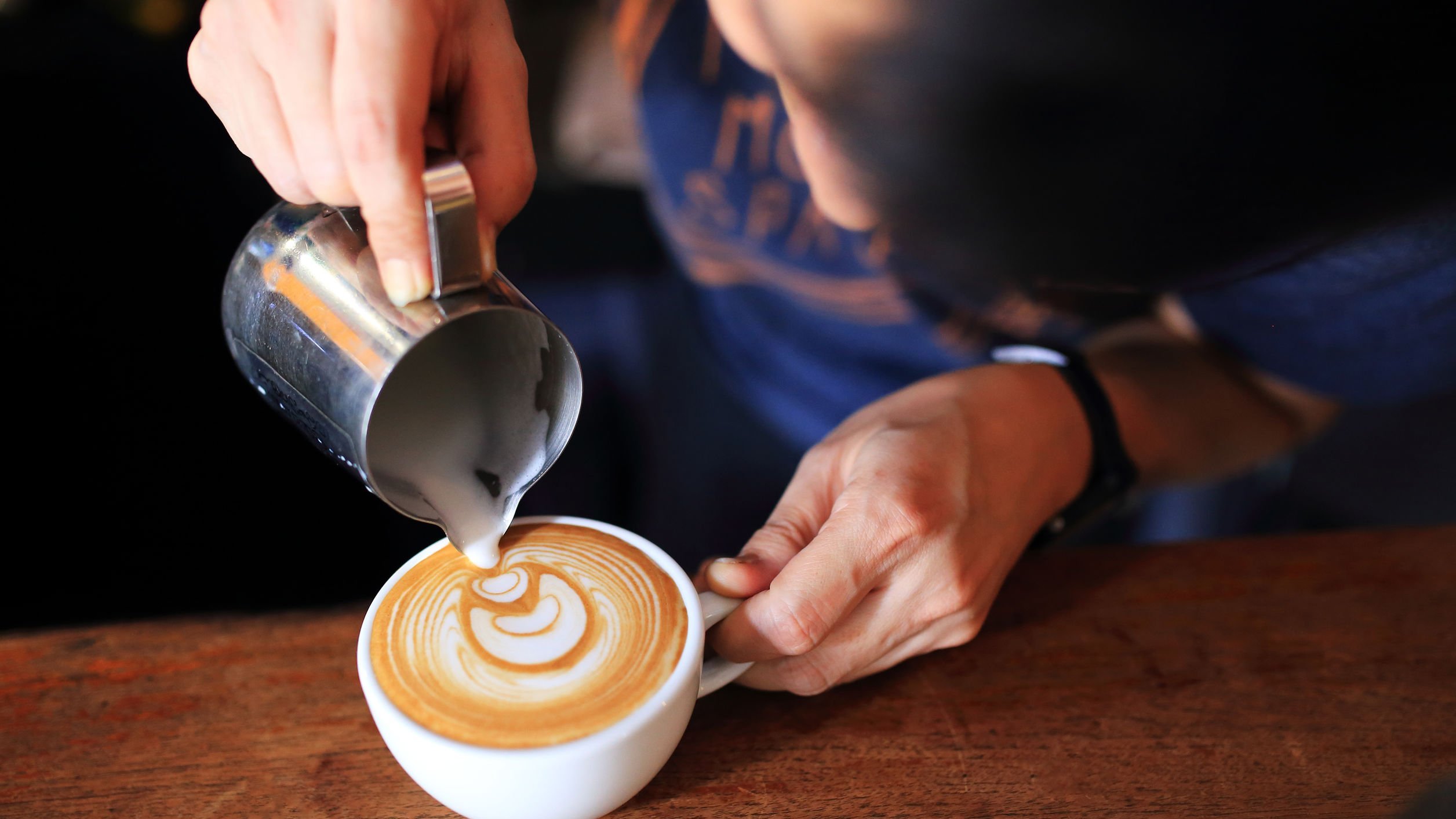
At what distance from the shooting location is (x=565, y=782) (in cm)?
66

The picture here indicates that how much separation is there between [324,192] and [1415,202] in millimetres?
1345

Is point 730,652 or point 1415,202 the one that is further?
point 1415,202

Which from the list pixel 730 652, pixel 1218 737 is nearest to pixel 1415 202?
pixel 1218 737

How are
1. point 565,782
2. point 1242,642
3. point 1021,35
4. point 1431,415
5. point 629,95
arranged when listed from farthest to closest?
point 1431,415, point 629,95, point 1021,35, point 1242,642, point 565,782

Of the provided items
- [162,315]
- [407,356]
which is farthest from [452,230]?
[162,315]

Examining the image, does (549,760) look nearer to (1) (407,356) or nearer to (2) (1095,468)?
(1) (407,356)

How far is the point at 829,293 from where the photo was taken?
1445mm

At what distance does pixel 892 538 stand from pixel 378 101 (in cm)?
56

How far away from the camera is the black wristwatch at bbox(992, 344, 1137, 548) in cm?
107

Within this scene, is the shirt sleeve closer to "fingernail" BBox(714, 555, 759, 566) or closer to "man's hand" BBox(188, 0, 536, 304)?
"fingernail" BBox(714, 555, 759, 566)

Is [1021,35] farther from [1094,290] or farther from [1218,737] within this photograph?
[1218,737]

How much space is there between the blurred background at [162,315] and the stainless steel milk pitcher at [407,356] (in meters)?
0.87

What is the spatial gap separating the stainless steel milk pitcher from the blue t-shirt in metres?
0.72

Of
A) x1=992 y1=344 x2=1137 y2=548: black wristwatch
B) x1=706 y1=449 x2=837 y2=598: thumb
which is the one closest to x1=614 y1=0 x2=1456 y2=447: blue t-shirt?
x1=992 y1=344 x2=1137 y2=548: black wristwatch
